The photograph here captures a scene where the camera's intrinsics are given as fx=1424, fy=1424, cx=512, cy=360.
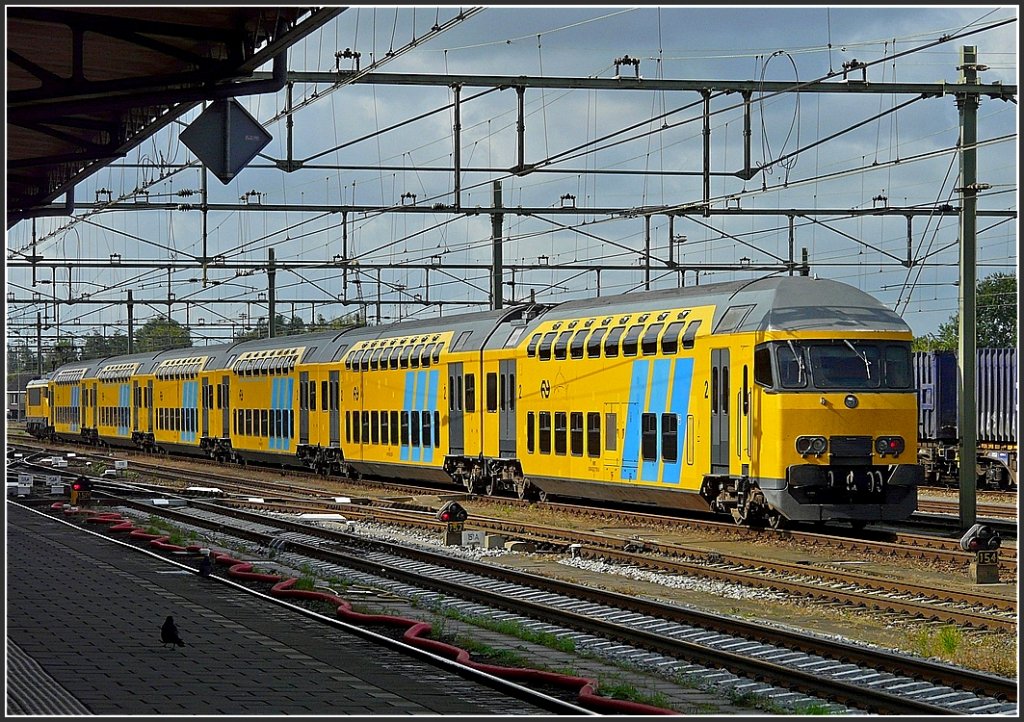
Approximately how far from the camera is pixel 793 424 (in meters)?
20.1

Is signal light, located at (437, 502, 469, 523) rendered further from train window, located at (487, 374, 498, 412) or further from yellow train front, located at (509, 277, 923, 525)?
train window, located at (487, 374, 498, 412)

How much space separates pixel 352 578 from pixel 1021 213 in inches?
463

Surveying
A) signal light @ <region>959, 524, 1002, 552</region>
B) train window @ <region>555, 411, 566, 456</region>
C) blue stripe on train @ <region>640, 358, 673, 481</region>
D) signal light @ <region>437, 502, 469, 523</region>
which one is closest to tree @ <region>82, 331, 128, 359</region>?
train window @ <region>555, 411, 566, 456</region>

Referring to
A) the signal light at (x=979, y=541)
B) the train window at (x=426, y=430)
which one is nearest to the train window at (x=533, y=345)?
the train window at (x=426, y=430)

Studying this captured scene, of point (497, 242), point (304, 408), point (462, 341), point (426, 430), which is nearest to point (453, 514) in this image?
point (462, 341)

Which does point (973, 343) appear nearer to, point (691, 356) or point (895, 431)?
point (895, 431)

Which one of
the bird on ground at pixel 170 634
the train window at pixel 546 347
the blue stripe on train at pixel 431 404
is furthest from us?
the blue stripe on train at pixel 431 404

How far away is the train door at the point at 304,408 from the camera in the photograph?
1592 inches

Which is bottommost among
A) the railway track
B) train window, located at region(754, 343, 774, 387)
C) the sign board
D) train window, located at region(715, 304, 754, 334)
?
the railway track

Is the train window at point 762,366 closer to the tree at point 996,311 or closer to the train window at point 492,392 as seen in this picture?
the train window at point 492,392

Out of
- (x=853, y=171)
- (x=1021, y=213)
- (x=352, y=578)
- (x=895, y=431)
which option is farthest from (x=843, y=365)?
(x=1021, y=213)

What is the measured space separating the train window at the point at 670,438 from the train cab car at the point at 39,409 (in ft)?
203

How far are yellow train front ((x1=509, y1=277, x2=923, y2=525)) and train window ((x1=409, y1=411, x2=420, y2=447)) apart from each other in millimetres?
9047

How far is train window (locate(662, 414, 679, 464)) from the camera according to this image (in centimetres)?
2250
